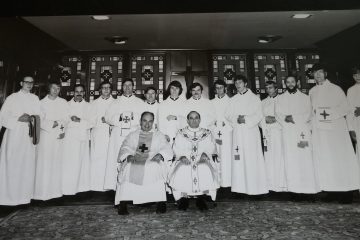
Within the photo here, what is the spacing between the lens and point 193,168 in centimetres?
466

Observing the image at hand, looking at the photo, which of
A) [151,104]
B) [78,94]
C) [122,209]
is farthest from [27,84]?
[122,209]

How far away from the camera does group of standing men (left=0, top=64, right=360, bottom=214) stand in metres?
4.58

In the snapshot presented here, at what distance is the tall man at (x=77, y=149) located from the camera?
17.4 ft

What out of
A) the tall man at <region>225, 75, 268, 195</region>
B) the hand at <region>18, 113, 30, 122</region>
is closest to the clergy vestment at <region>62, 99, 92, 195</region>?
the hand at <region>18, 113, 30, 122</region>

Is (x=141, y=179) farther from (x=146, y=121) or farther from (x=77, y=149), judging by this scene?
(x=77, y=149)

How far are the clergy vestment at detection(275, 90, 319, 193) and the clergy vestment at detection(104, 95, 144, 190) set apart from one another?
2443 mm

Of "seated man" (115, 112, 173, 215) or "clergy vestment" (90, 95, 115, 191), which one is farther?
"clergy vestment" (90, 95, 115, 191)

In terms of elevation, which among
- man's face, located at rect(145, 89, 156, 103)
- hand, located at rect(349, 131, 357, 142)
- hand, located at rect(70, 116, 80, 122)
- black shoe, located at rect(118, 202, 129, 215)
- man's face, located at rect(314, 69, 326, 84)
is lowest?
black shoe, located at rect(118, 202, 129, 215)

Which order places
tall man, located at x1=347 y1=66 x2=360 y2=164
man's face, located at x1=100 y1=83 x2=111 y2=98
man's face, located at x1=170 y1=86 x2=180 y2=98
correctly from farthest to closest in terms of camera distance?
man's face, located at x1=100 y1=83 x2=111 y2=98 < man's face, located at x1=170 y1=86 x2=180 y2=98 < tall man, located at x1=347 y1=66 x2=360 y2=164

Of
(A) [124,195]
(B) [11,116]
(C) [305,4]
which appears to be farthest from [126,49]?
(C) [305,4]

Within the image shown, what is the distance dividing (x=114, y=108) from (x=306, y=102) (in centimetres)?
323

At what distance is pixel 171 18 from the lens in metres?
5.47

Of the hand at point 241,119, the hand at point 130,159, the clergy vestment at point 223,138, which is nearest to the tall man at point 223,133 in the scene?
the clergy vestment at point 223,138

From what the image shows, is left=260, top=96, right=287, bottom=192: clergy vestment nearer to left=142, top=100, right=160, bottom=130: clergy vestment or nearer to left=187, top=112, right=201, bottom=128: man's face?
left=187, top=112, right=201, bottom=128: man's face
